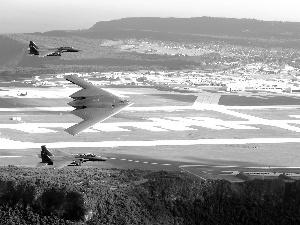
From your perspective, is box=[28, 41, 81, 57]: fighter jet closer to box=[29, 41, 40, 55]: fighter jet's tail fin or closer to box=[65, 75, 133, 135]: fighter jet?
box=[29, 41, 40, 55]: fighter jet's tail fin

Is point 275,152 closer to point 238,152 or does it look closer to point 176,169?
point 238,152

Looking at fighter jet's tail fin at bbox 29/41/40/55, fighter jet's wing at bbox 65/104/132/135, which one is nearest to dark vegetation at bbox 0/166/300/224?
fighter jet's tail fin at bbox 29/41/40/55

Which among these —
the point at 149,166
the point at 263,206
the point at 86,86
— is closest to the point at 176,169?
the point at 149,166

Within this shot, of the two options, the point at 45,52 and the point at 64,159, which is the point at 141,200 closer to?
the point at 64,159

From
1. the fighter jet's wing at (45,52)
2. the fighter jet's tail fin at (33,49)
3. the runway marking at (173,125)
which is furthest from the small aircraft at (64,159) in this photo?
the runway marking at (173,125)

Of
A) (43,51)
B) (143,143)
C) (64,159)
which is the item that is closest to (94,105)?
(64,159)

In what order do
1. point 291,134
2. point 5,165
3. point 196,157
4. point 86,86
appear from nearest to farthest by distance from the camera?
point 86,86 < point 5,165 < point 196,157 < point 291,134
